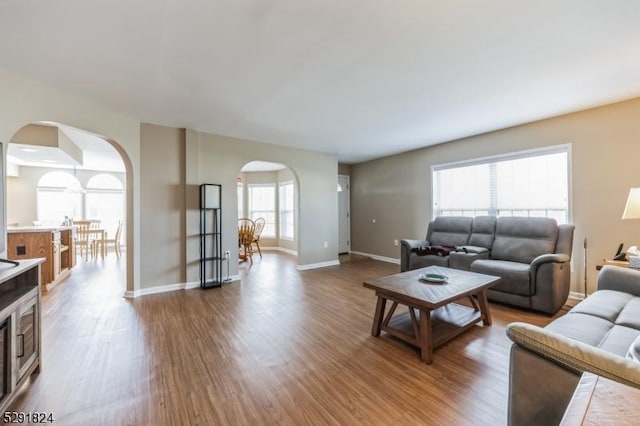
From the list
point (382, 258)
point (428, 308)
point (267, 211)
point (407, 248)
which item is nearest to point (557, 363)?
point (428, 308)

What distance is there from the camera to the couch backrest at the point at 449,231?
169 inches

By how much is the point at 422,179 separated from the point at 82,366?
5.37 meters

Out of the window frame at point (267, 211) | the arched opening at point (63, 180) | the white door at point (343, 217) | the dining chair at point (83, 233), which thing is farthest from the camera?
the window frame at point (267, 211)

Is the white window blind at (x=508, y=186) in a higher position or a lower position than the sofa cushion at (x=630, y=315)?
higher

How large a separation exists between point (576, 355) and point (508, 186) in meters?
3.85

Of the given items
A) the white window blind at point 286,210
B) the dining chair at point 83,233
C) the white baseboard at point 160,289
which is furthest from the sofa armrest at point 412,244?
the dining chair at point 83,233

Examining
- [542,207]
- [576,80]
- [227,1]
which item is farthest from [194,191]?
[542,207]

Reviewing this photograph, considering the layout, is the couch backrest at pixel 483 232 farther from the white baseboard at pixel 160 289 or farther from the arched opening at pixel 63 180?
the arched opening at pixel 63 180

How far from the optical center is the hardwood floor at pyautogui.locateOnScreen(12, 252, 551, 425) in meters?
1.55

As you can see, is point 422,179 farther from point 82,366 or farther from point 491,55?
point 82,366

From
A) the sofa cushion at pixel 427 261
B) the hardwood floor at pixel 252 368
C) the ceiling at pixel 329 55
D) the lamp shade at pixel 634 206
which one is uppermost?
the ceiling at pixel 329 55

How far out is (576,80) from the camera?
101 inches

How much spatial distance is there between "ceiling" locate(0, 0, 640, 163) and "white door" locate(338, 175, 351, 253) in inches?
139

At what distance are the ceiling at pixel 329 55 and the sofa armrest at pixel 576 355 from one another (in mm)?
1843
